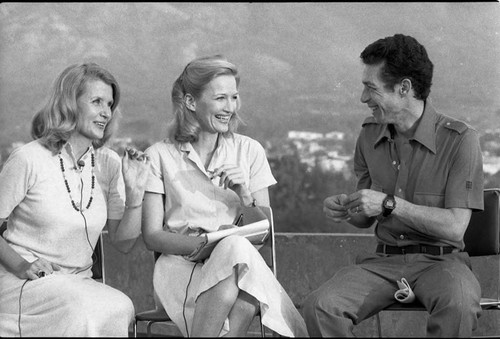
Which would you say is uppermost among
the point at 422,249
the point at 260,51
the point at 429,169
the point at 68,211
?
the point at 260,51

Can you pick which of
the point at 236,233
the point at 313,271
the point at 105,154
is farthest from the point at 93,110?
the point at 313,271

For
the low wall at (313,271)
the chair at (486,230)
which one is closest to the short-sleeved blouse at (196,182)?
the chair at (486,230)

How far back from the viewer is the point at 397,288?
3.54 meters

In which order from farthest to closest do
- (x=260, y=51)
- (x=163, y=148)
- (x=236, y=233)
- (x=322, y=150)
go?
1. (x=260, y=51)
2. (x=322, y=150)
3. (x=163, y=148)
4. (x=236, y=233)

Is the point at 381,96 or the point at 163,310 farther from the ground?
the point at 381,96

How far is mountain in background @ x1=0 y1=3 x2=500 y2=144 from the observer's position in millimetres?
5895

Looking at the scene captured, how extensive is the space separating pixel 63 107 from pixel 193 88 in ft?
1.99

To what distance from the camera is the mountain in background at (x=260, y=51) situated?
Result: 5.89 m

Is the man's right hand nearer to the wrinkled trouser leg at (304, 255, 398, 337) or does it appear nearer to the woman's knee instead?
the wrinkled trouser leg at (304, 255, 398, 337)

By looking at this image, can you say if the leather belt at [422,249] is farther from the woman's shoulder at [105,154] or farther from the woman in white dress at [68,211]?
the woman's shoulder at [105,154]

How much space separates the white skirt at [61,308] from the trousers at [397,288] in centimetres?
76

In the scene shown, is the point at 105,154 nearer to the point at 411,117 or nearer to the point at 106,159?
the point at 106,159

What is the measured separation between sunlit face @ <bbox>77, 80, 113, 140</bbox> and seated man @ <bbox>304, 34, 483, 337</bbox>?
102 centimetres

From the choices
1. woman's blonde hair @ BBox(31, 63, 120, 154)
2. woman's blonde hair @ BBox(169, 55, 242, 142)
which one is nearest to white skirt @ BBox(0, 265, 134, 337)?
woman's blonde hair @ BBox(31, 63, 120, 154)
